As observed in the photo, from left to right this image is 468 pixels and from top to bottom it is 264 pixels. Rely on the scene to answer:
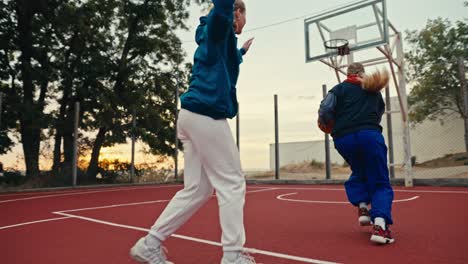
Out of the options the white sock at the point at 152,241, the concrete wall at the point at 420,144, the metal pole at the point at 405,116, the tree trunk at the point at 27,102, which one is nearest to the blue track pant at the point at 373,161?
the white sock at the point at 152,241

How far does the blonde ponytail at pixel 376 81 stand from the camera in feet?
10.8

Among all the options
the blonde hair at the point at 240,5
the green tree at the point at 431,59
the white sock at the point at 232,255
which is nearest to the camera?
the white sock at the point at 232,255

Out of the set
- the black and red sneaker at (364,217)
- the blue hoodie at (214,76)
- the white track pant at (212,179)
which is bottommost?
the black and red sneaker at (364,217)

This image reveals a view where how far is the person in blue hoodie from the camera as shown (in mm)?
2131

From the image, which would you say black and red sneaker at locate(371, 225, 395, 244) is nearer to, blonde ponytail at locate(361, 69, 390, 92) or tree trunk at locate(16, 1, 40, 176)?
blonde ponytail at locate(361, 69, 390, 92)

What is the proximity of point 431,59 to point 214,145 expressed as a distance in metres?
26.7

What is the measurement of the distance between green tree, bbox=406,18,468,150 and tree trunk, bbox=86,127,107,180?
17429 mm

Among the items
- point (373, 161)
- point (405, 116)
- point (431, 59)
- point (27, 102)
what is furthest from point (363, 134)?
point (431, 59)

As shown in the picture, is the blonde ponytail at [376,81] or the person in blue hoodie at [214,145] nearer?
the person in blue hoodie at [214,145]

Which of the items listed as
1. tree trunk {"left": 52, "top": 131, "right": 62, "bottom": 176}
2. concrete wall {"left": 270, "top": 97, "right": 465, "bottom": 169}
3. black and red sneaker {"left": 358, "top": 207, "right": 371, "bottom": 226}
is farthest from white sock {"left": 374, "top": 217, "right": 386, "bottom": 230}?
concrete wall {"left": 270, "top": 97, "right": 465, "bottom": 169}

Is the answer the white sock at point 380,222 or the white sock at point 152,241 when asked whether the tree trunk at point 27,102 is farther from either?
the white sock at point 380,222

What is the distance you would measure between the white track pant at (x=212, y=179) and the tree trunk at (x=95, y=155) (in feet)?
34.8

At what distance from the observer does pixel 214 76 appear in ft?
7.33

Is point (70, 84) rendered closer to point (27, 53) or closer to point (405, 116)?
point (27, 53)
